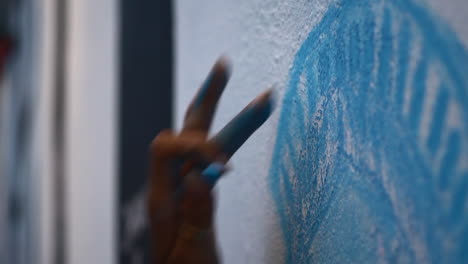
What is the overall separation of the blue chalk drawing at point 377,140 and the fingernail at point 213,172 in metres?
Answer: 0.08

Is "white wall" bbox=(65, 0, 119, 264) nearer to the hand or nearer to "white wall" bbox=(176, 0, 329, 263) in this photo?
"white wall" bbox=(176, 0, 329, 263)

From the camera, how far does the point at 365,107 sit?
290 mm

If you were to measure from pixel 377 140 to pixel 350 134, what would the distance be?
0.11ft

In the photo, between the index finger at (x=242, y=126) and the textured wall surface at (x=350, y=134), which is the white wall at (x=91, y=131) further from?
the index finger at (x=242, y=126)

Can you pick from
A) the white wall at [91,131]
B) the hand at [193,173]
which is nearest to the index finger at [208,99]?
the hand at [193,173]

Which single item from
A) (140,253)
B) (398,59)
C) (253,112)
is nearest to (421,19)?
(398,59)

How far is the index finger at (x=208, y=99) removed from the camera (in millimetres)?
344

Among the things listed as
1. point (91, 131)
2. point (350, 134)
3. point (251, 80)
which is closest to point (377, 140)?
point (350, 134)

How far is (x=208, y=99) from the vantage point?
0.35 meters

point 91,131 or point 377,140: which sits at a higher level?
point 377,140

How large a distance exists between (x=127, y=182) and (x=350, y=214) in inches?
31.3

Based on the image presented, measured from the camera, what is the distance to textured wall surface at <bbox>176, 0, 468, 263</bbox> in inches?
8.8

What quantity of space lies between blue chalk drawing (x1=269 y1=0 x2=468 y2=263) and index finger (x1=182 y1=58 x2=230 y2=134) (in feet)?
0.23

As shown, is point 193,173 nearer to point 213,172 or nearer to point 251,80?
point 213,172
